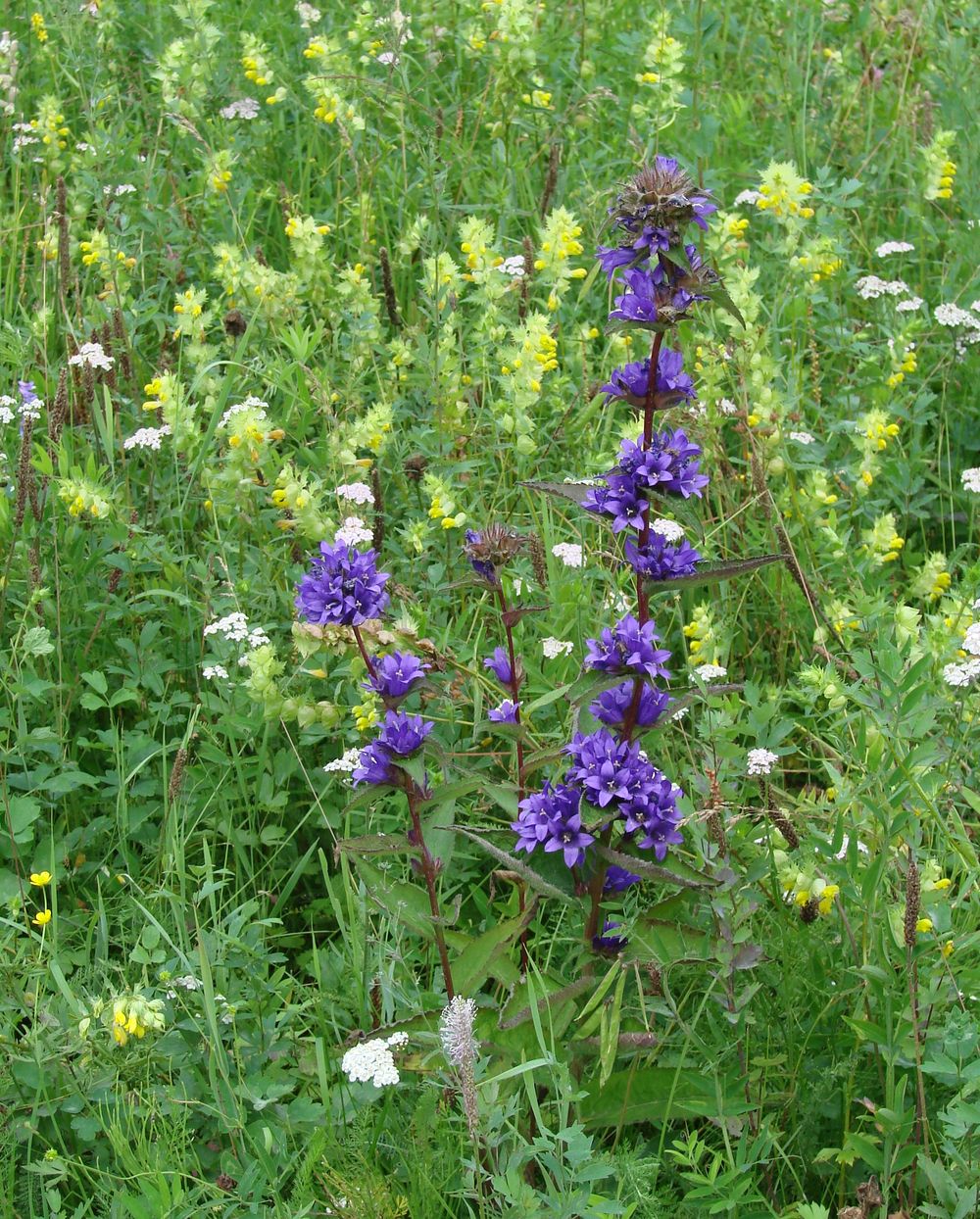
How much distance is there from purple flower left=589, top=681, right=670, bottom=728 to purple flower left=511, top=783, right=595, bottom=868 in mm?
139

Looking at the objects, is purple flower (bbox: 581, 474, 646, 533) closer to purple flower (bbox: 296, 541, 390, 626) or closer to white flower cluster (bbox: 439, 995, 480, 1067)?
purple flower (bbox: 296, 541, 390, 626)

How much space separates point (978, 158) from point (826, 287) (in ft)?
2.45

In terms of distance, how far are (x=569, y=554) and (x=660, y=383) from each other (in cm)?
87

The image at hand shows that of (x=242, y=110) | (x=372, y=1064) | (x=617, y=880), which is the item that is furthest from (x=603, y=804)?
(x=242, y=110)

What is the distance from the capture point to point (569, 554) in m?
2.78

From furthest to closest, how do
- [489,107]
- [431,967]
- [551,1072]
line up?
[489,107], [431,967], [551,1072]

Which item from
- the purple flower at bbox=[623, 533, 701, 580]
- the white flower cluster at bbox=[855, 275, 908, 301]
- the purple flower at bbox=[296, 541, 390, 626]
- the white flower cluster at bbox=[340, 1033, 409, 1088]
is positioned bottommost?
the white flower cluster at bbox=[340, 1033, 409, 1088]

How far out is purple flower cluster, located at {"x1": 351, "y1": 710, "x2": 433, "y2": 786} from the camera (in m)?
1.90

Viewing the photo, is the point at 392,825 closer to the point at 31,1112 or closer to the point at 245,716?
the point at 245,716

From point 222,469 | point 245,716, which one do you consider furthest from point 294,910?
point 222,469

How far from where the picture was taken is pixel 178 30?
4664 mm

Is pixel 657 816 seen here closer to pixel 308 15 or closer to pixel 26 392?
pixel 26 392

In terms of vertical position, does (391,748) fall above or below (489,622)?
above

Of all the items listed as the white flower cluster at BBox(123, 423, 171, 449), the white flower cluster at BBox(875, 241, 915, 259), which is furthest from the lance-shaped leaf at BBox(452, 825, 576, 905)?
the white flower cluster at BBox(875, 241, 915, 259)
